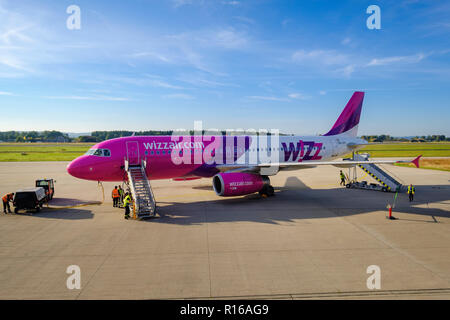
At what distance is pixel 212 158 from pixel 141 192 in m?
6.42

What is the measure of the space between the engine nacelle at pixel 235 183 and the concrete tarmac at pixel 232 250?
896 mm

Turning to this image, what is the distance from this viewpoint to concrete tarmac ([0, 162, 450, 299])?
7.90 meters

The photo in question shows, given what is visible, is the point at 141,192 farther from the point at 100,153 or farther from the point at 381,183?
the point at 381,183

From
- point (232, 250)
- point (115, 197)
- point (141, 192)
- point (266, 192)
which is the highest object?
point (141, 192)

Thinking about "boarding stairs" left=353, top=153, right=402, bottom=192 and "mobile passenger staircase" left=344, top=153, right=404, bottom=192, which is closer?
"boarding stairs" left=353, top=153, right=402, bottom=192

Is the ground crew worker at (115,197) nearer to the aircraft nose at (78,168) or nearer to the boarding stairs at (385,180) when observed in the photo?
the aircraft nose at (78,168)

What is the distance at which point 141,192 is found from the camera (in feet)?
52.4

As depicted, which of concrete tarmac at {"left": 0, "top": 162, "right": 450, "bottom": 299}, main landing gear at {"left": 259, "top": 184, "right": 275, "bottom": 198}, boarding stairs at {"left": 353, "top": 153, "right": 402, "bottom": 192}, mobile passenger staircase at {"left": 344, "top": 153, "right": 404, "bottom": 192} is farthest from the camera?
mobile passenger staircase at {"left": 344, "top": 153, "right": 404, "bottom": 192}

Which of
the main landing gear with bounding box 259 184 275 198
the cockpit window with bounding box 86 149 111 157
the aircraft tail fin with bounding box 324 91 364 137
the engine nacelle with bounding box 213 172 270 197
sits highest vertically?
the aircraft tail fin with bounding box 324 91 364 137

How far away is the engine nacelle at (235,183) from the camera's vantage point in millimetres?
17609

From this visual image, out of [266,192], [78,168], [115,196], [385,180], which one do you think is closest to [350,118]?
[385,180]

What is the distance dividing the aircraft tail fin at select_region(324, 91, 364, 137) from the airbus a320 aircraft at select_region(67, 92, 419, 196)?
229 centimetres

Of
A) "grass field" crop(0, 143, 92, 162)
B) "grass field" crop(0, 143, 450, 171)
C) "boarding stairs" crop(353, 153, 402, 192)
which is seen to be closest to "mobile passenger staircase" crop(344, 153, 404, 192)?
"boarding stairs" crop(353, 153, 402, 192)

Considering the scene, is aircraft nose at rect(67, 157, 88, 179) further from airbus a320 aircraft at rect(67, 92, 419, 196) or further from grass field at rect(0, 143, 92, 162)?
grass field at rect(0, 143, 92, 162)
